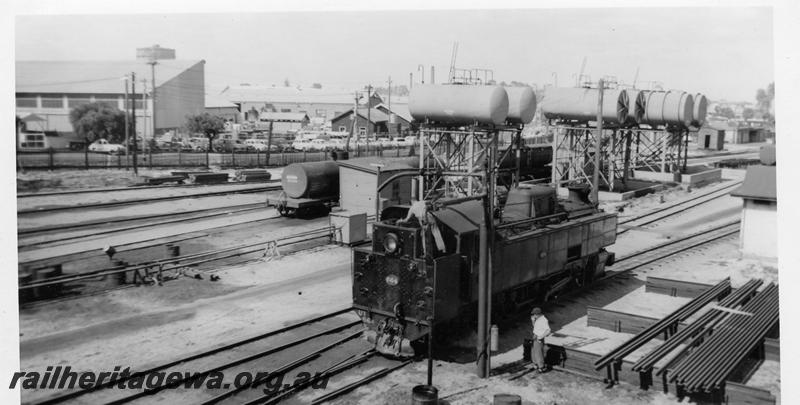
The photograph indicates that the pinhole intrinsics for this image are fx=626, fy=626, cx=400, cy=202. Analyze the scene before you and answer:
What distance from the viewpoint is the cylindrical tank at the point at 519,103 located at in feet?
95.5

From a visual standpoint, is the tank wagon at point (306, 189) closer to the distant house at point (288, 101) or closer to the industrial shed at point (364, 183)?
the industrial shed at point (364, 183)

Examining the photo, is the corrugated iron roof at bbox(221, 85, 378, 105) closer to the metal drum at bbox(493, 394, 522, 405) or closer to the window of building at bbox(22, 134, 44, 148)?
the window of building at bbox(22, 134, 44, 148)

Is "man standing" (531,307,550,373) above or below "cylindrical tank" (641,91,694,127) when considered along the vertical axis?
below

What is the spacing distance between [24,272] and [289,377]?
1107 cm

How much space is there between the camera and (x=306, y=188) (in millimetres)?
30250

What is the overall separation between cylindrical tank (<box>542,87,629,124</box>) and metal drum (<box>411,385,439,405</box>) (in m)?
29.0

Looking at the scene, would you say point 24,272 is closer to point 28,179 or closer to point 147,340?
point 147,340

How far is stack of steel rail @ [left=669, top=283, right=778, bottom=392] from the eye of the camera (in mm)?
11773

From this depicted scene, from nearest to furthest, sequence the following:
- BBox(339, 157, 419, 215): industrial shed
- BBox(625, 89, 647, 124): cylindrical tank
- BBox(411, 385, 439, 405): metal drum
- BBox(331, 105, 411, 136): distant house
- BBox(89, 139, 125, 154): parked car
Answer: BBox(411, 385, 439, 405): metal drum
BBox(339, 157, 419, 215): industrial shed
BBox(625, 89, 647, 124): cylindrical tank
BBox(89, 139, 125, 154): parked car
BBox(331, 105, 411, 136): distant house

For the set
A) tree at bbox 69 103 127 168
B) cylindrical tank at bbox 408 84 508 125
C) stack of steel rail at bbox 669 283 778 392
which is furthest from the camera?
tree at bbox 69 103 127 168

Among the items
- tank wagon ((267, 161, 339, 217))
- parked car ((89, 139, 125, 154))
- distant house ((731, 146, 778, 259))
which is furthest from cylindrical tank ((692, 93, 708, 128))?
parked car ((89, 139, 125, 154))

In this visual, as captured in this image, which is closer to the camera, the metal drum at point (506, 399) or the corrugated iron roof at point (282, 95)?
the metal drum at point (506, 399)

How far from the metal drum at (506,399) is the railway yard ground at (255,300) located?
941mm

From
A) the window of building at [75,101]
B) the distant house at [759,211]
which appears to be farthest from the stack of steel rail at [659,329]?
the window of building at [75,101]
